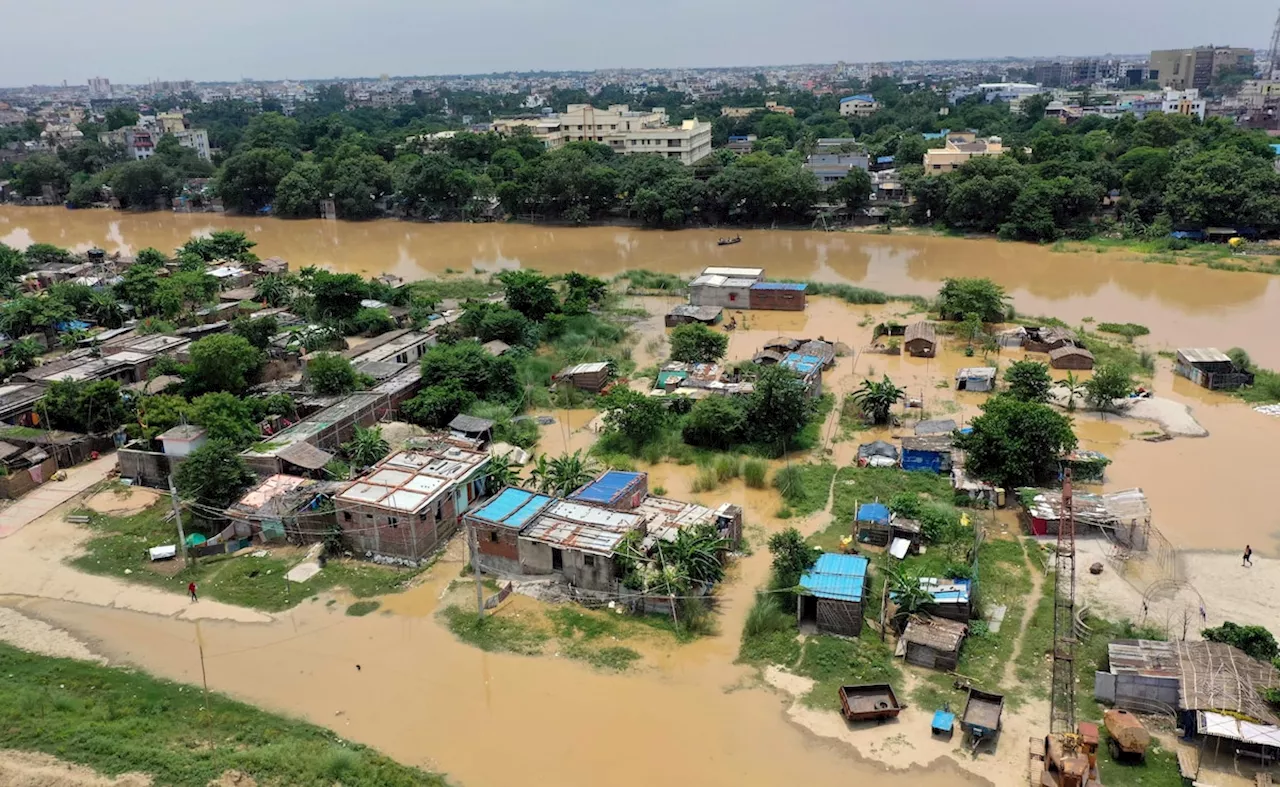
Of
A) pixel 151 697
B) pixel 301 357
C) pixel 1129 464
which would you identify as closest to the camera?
pixel 151 697

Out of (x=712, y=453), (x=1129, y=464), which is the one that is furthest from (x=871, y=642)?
(x=1129, y=464)

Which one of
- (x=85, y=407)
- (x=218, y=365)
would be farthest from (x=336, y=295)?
(x=85, y=407)

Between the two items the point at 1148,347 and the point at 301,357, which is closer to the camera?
the point at 301,357

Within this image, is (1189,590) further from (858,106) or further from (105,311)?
(858,106)

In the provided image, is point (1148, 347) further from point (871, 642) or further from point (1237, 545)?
point (871, 642)

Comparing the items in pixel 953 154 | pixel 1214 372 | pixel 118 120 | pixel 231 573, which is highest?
pixel 118 120

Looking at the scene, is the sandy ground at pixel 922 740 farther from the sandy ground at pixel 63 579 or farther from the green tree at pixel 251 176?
the green tree at pixel 251 176
